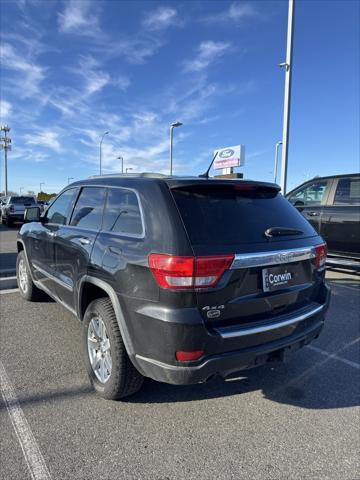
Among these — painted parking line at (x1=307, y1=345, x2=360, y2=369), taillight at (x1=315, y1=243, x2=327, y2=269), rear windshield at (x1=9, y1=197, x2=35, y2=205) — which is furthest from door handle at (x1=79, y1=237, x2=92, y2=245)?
rear windshield at (x1=9, y1=197, x2=35, y2=205)

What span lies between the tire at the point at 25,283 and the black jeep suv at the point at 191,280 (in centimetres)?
220

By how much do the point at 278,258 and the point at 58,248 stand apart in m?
2.42

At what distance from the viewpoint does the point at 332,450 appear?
2.45m

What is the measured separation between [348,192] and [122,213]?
224 inches

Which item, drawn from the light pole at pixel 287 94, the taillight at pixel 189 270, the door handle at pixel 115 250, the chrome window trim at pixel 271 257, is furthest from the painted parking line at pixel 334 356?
the light pole at pixel 287 94

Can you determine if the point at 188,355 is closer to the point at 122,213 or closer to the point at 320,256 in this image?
the point at 122,213

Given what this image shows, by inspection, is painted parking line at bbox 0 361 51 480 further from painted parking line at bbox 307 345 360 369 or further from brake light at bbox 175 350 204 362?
painted parking line at bbox 307 345 360 369

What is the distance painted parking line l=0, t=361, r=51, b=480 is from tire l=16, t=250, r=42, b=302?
7.17ft

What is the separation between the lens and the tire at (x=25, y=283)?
527 centimetres

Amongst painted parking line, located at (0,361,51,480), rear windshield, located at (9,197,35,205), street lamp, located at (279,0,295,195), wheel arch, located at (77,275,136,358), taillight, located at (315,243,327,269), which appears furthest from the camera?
rear windshield, located at (9,197,35,205)

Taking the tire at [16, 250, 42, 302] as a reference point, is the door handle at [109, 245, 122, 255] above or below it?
above

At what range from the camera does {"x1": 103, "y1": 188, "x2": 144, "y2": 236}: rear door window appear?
271cm

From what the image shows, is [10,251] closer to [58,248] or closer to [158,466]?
[58,248]

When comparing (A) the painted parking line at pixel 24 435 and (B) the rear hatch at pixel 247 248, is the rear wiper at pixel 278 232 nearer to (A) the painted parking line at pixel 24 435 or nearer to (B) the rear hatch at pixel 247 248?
(B) the rear hatch at pixel 247 248
